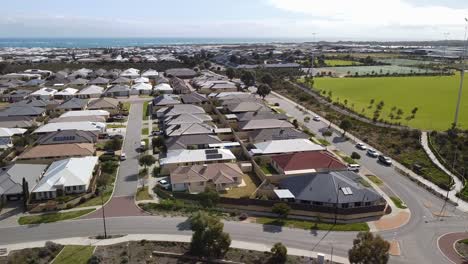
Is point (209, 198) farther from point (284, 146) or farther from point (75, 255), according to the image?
point (284, 146)

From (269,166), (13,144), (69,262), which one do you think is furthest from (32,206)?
(269,166)

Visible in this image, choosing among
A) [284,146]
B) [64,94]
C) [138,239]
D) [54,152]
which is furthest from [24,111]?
[138,239]

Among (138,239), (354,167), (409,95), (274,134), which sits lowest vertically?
(138,239)

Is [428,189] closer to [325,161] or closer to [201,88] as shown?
[325,161]

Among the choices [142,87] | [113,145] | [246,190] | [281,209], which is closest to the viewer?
[281,209]

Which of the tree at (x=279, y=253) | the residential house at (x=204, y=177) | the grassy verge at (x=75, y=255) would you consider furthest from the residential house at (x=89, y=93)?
the tree at (x=279, y=253)

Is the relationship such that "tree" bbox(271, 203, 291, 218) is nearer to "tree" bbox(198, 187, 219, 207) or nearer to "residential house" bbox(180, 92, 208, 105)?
"tree" bbox(198, 187, 219, 207)

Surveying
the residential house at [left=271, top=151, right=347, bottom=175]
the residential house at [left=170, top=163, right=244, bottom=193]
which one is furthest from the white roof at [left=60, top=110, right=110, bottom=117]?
the residential house at [left=271, top=151, right=347, bottom=175]
